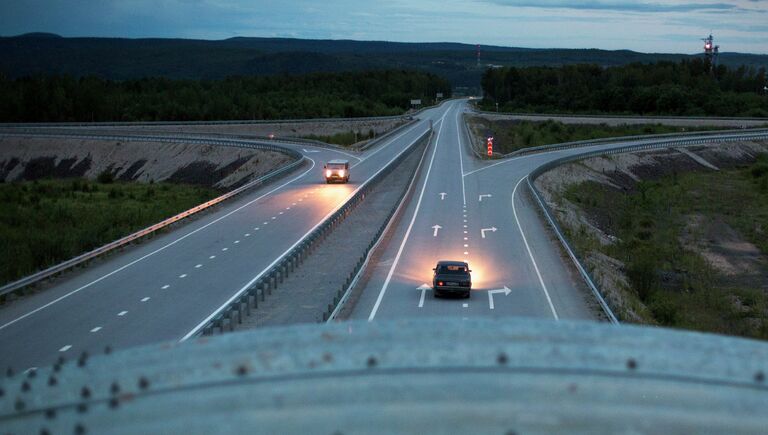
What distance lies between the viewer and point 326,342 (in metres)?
6.13

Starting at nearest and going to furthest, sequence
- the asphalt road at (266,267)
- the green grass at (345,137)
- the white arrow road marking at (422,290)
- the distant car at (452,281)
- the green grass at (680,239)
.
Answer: the asphalt road at (266,267) → the white arrow road marking at (422,290) → the distant car at (452,281) → the green grass at (680,239) → the green grass at (345,137)

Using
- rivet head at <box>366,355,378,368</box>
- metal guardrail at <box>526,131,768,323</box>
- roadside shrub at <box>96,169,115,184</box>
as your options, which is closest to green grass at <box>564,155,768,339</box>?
metal guardrail at <box>526,131,768,323</box>

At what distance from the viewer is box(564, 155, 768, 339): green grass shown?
33.3 m

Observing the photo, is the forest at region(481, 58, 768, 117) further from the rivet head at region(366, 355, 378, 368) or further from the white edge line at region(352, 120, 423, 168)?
the rivet head at region(366, 355, 378, 368)

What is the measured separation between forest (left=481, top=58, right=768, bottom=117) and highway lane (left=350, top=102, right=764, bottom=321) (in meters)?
95.4

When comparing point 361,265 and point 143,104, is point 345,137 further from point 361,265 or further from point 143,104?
point 361,265

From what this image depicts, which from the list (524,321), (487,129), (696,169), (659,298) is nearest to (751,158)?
(696,169)

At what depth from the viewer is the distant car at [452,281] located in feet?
93.3

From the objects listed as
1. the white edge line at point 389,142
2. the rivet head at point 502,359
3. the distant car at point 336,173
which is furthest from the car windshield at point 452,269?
the white edge line at point 389,142

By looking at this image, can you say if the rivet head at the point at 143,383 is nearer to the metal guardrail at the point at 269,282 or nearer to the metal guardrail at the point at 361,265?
the metal guardrail at the point at 269,282

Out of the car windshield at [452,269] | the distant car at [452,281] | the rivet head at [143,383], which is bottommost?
the distant car at [452,281]

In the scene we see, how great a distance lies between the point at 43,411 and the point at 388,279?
1013 inches

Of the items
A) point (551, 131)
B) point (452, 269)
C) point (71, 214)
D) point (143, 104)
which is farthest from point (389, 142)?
point (452, 269)

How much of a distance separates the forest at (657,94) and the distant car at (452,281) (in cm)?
12162
